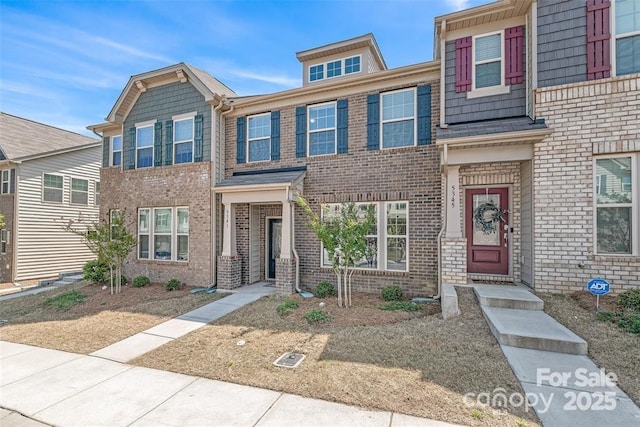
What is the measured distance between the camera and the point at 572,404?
Result: 315 cm

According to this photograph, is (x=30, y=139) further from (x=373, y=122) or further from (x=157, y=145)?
(x=373, y=122)

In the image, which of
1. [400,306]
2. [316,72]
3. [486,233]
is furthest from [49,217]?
[486,233]

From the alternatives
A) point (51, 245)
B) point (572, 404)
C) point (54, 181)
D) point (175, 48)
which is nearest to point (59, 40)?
point (175, 48)

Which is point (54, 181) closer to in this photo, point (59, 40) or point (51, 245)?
point (51, 245)

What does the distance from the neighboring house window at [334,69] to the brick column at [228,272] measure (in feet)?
25.5

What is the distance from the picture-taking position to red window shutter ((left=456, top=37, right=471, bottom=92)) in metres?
7.23

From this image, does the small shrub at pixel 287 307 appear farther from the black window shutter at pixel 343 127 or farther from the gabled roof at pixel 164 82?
the gabled roof at pixel 164 82

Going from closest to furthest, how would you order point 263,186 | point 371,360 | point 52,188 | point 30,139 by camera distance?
1. point 371,360
2. point 263,186
3. point 52,188
4. point 30,139

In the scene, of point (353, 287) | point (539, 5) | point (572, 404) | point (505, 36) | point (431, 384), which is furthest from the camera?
point (353, 287)

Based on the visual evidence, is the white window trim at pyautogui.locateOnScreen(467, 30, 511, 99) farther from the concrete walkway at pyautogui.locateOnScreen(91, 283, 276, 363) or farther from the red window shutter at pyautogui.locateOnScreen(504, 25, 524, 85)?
the concrete walkway at pyautogui.locateOnScreen(91, 283, 276, 363)

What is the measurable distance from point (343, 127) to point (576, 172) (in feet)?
17.9

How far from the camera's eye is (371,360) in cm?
428

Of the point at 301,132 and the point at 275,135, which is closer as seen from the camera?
the point at 301,132

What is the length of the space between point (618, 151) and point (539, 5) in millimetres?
3485
